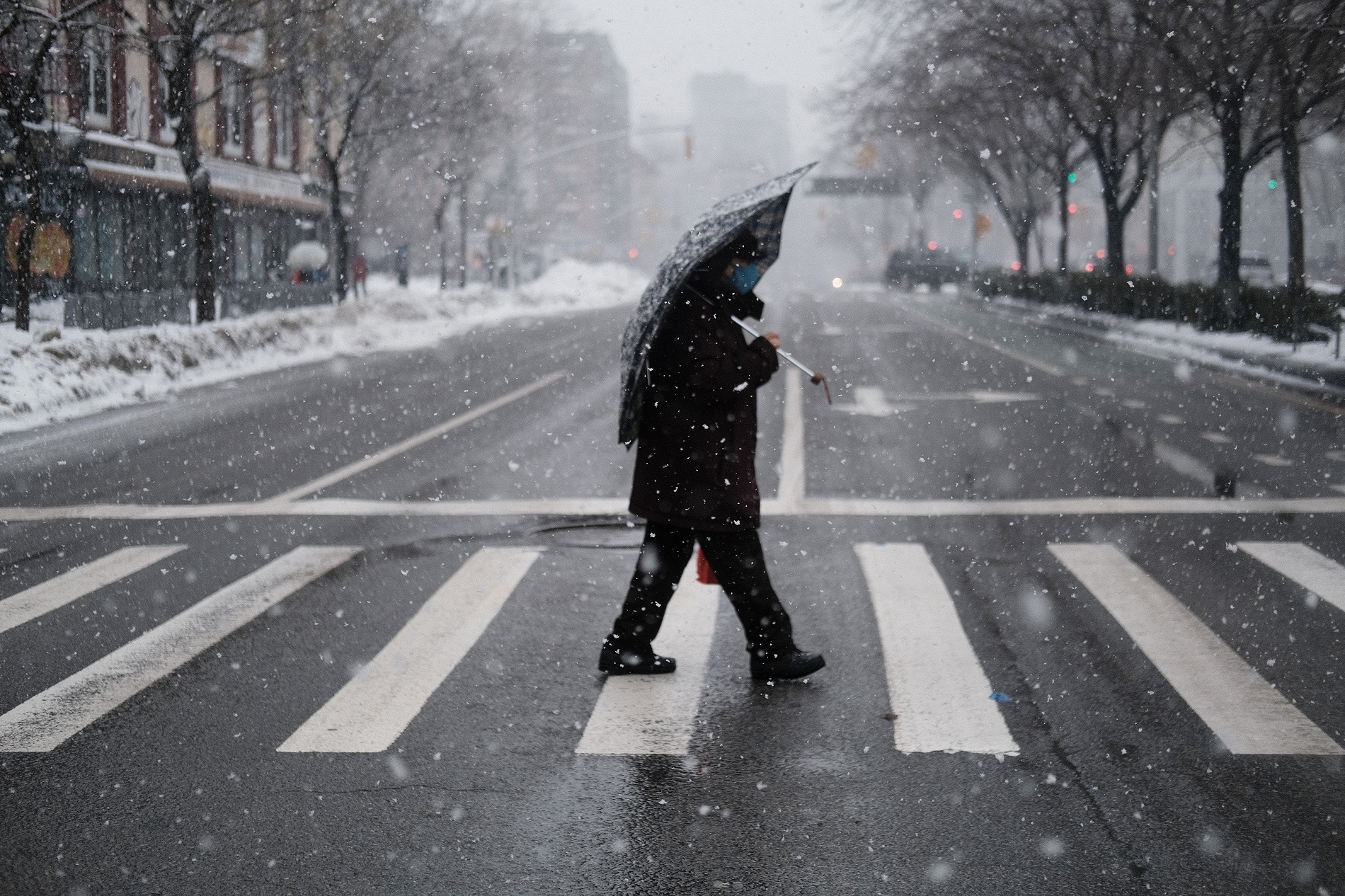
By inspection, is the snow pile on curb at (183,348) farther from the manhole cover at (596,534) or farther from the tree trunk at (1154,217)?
the tree trunk at (1154,217)

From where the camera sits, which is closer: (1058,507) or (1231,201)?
(1058,507)

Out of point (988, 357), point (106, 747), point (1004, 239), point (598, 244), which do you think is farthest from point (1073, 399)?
point (1004, 239)

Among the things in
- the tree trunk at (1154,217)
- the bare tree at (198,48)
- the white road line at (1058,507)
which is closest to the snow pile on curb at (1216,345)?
the tree trunk at (1154,217)

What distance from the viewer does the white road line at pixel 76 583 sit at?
6.84 metres

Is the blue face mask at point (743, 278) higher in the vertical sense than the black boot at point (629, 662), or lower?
higher

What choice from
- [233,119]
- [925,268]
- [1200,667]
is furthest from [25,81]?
[925,268]

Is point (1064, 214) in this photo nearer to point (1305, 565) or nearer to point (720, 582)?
point (1305, 565)

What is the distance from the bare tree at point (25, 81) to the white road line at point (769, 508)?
11.9 m

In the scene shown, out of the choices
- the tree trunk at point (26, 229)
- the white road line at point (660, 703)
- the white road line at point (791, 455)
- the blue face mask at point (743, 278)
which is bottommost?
the white road line at point (660, 703)

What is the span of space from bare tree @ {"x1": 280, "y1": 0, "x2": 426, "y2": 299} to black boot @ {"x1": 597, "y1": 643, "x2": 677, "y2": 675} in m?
21.8

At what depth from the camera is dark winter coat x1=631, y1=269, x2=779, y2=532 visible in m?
5.23

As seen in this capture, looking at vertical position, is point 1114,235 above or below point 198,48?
below

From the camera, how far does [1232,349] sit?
22.6 meters

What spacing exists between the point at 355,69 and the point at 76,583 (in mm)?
27831
